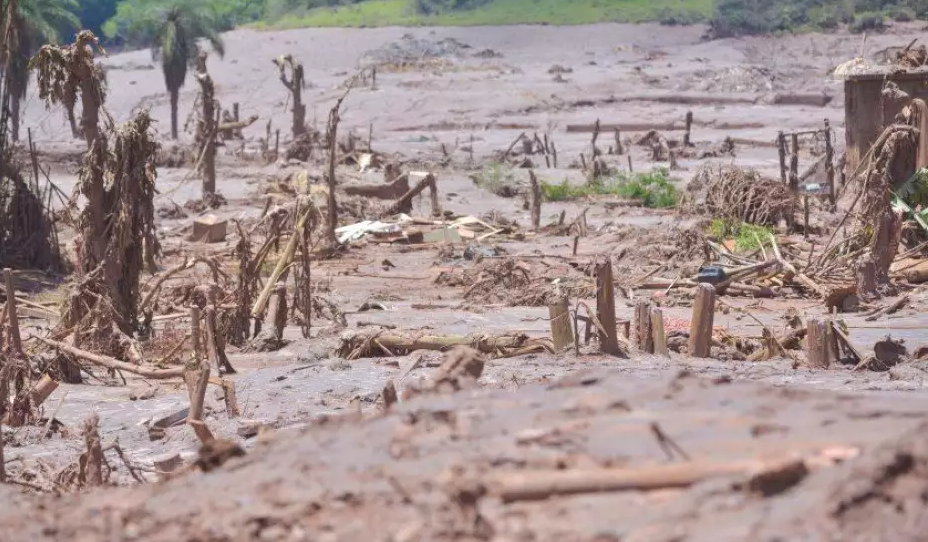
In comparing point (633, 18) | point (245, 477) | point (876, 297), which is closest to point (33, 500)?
point (245, 477)

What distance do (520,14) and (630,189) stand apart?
50.2 m

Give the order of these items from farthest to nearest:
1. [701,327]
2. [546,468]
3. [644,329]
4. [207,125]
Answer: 1. [207,125]
2. [644,329]
3. [701,327]
4. [546,468]

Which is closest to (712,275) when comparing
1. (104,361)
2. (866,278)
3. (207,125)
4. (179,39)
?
(866,278)

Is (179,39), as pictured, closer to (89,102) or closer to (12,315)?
(89,102)

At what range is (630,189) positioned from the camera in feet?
86.2

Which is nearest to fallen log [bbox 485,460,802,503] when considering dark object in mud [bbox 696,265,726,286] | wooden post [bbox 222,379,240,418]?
wooden post [bbox 222,379,240,418]

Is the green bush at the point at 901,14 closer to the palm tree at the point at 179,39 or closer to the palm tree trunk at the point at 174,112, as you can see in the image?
the palm tree at the point at 179,39

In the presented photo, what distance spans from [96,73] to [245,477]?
9701mm

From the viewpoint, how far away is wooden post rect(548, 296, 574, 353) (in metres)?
10.8

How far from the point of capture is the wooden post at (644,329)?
10852 millimetres

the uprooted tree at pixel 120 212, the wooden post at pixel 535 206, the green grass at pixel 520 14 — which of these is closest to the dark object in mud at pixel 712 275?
the uprooted tree at pixel 120 212

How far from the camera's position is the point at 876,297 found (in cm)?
1366

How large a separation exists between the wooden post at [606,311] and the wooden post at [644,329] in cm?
23

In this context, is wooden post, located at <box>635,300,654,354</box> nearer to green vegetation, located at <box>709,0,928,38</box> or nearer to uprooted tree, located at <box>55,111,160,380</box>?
uprooted tree, located at <box>55,111,160,380</box>
